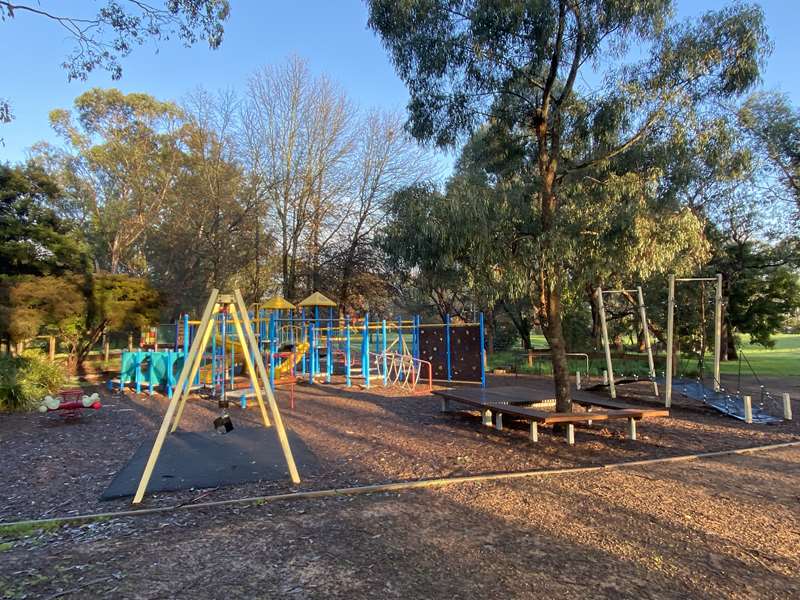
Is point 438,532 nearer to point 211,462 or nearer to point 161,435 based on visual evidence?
point 161,435

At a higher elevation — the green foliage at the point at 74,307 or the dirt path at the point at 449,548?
the green foliage at the point at 74,307

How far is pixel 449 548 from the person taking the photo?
146 inches

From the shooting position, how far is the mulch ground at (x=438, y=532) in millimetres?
3186

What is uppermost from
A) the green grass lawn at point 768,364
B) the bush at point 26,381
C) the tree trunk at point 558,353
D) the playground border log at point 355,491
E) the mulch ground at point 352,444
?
the tree trunk at point 558,353

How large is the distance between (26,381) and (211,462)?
24.7ft

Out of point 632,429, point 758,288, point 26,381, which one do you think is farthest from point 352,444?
point 758,288

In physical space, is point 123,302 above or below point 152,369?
above

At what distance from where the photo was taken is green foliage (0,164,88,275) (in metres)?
17.9

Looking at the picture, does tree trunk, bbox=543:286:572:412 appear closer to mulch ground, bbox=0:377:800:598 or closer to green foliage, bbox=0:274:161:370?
mulch ground, bbox=0:377:800:598

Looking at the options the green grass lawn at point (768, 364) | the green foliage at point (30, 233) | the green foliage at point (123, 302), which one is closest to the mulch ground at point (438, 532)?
the green foliage at point (123, 302)

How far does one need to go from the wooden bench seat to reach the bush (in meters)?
8.18

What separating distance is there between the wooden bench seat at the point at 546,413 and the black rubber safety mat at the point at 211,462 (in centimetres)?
→ 285

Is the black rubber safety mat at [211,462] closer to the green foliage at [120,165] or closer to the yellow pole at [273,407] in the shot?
the yellow pole at [273,407]

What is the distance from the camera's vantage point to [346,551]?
12.0 ft
